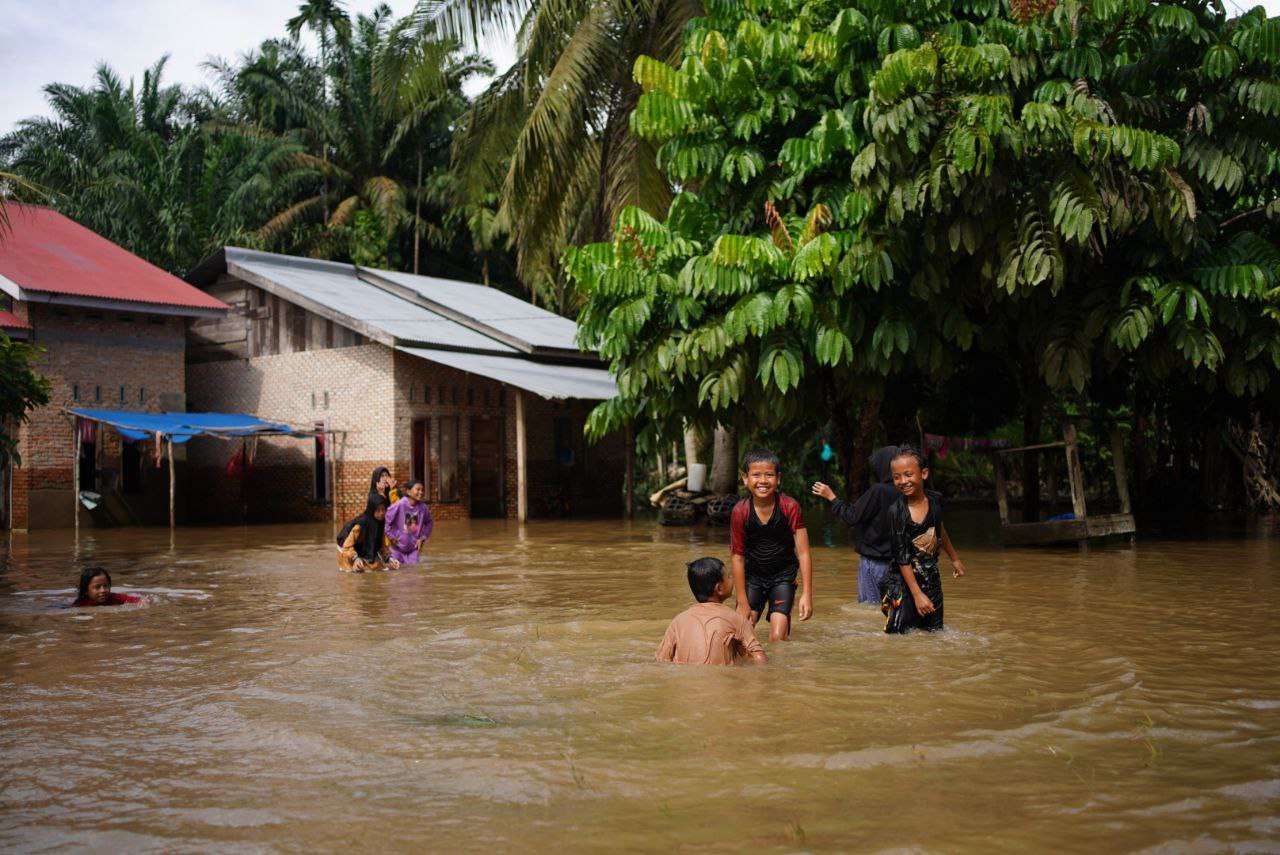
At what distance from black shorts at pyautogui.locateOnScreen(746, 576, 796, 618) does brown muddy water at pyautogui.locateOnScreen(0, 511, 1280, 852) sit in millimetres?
276

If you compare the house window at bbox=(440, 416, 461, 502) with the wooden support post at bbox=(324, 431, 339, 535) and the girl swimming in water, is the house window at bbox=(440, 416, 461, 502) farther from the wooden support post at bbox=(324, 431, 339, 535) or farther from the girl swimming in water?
the girl swimming in water

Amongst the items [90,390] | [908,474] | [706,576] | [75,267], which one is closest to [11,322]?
[90,390]

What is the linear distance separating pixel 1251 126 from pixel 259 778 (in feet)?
40.7

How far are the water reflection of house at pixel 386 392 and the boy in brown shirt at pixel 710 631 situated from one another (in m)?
14.5

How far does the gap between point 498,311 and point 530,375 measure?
607 cm

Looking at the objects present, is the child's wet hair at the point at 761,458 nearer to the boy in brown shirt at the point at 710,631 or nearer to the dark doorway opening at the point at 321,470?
the boy in brown shirt at the point at 710,631

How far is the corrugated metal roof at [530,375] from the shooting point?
69.8 ft

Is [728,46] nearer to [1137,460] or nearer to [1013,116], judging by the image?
[1013,116]

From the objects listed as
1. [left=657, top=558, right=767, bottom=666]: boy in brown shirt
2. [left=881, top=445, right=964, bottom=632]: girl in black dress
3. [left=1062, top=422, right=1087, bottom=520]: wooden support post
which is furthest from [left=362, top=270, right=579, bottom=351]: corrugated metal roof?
[left=657, top=558, right=767, bottom=666]: boy in brown shirt

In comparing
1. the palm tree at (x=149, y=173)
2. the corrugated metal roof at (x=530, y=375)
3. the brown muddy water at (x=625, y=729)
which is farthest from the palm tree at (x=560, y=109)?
the palm tree at (x=149, y=173)

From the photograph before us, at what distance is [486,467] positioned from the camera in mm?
25219

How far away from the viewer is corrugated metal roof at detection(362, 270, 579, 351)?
25.8 m

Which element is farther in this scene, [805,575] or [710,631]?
[805,575]

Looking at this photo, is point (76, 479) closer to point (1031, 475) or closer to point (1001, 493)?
point (1001, 493)
